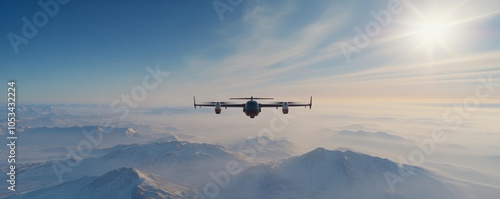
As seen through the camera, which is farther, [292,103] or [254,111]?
[292,103]

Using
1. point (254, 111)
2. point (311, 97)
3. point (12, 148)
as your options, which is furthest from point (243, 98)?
point (12, 148)

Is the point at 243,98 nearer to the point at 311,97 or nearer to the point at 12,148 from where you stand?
the point at 311,97

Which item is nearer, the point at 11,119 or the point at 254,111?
the point at 254,111

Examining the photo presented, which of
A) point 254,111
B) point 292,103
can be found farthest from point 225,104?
point 292,103

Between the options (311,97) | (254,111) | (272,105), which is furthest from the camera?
(311,97)

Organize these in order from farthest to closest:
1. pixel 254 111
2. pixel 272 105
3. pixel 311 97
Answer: pixel 311 97 < pixel 272 105 < pixel 254 111

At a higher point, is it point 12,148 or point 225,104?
point 225,104

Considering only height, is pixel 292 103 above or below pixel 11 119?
above

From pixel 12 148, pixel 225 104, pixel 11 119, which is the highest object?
pixel 225 104

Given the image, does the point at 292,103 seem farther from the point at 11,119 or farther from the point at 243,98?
the point at 11,119
